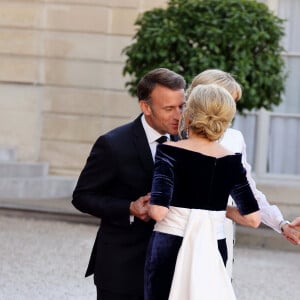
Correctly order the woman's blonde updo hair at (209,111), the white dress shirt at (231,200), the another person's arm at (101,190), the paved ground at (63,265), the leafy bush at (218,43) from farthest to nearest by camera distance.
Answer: the leafy bush at (218,43)
the paved ground at (63,265)
the white dress shirt at (231,200)
the another person's arm at (101,190)
the woman's blonde updo hair at (209,111)

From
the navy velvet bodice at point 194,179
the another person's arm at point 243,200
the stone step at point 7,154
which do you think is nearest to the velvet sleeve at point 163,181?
the navy velvet bodice at point 194,179

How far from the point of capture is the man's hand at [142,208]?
14.6ft

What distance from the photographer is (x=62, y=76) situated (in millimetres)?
14250

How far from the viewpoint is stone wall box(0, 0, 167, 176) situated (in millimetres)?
14125

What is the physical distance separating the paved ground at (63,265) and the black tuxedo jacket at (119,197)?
3.45 meters

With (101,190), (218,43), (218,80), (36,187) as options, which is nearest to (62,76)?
(36,187)

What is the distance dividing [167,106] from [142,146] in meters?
0.21

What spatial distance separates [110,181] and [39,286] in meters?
3.98

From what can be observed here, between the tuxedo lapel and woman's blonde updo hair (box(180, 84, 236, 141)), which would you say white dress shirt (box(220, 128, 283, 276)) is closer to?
the tuxedo lapel

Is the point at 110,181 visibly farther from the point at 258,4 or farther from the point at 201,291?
the point at 258,4

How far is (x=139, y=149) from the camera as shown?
4723 millimetres

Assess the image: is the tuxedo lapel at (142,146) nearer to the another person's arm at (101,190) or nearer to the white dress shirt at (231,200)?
the another person's arm at (101,190)

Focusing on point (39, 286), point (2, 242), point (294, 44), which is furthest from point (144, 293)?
point (294, 44)

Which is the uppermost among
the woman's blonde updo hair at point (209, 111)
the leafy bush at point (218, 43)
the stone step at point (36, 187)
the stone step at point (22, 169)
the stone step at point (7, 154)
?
the leafy bush at point (218, 43)
